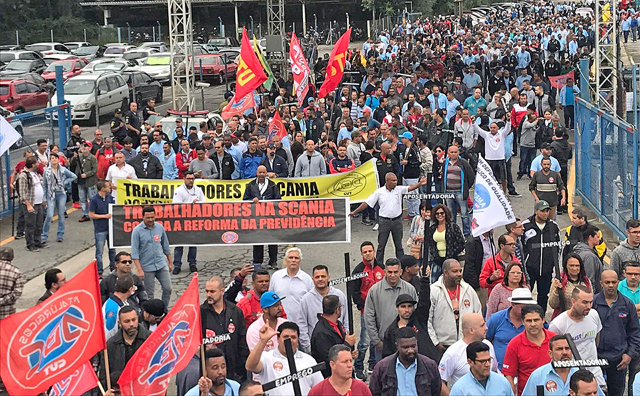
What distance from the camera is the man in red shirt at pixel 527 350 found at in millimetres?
8492

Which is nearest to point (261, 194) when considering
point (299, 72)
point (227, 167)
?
point (227, 167)

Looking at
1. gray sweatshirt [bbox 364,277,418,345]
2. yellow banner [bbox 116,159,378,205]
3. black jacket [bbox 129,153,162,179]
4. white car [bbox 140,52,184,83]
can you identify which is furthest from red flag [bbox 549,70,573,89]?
white car [bbox 140,52,184,83]

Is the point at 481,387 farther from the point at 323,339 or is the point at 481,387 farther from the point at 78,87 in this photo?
the point at 78,87

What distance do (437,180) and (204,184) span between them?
371 cm

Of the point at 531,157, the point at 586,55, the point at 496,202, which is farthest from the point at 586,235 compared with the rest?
the point at 586,55

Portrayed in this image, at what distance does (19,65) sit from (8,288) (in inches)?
1224

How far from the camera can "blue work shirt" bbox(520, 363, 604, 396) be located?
308 inches

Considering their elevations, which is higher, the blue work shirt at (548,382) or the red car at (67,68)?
the red car at (67,68)

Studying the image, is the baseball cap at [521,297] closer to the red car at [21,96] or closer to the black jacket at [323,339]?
the black jacket at [323,339]

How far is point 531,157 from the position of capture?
21.3 m

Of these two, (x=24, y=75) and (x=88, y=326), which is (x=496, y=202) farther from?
(x=24, y=75)

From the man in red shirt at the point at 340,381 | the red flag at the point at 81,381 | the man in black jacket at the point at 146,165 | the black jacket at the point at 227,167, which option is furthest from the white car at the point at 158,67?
the man in red shirt at the point at 340,381

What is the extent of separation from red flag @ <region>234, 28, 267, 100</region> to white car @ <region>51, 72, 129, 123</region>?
32.0ft

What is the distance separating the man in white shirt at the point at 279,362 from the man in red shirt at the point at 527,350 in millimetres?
1615
